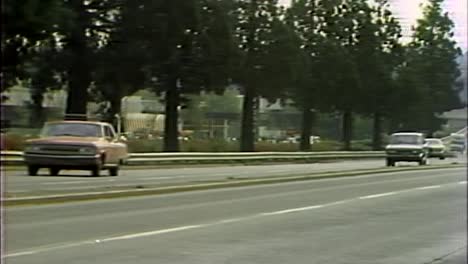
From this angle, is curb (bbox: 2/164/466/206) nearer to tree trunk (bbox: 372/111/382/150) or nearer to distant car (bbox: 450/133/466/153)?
tree trunk (bbox: 372/111/382/150)

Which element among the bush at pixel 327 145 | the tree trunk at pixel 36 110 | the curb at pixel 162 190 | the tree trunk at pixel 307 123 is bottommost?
the curb at pixel 162 190

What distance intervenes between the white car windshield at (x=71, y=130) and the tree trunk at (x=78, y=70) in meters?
0.52

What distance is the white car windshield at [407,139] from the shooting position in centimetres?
973

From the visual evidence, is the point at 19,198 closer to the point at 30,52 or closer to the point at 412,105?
the point at 30,52

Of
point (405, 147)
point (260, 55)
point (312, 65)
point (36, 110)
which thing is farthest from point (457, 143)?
point (36, 110)

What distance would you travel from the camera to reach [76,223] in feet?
47.8

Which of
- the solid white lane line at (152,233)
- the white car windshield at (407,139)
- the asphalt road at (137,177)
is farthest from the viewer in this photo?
the asphalt road at (137,177)

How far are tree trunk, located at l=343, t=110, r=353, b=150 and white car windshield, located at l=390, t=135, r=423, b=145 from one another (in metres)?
0.46

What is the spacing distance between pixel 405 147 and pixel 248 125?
17.9 feet

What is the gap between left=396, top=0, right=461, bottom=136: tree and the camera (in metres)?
7.87

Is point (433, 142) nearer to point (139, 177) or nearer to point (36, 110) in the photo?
point (36, 110)

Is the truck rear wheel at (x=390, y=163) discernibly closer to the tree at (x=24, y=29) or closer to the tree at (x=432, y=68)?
the tree at (x=432, y=68)

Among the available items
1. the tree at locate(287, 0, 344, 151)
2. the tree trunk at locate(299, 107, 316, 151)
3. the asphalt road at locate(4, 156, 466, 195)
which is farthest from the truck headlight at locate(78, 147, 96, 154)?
the tree trunk at locate(299, 107, 316, 151)

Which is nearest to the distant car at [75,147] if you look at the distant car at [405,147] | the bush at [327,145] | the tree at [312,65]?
the tree at [312,65]
